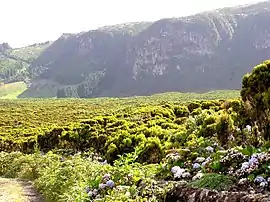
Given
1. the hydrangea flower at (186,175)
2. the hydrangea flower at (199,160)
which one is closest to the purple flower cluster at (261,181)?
the hydrangea flower at (186,175)

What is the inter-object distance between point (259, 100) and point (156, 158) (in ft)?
11.7

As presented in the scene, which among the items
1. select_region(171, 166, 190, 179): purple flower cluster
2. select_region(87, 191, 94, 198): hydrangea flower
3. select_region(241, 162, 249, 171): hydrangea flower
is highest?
select_region(241, 162, 249, 171): hydrangea flower

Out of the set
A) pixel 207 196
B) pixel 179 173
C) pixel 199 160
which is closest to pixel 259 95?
pixel 199 160

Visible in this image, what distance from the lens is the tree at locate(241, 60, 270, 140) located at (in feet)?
25.8

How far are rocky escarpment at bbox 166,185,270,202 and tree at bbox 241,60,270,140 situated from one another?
2.59 m

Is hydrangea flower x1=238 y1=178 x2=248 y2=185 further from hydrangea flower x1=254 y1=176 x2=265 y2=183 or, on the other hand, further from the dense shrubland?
hydrangea flower x1=254 y1=176 x2=265 y2=183

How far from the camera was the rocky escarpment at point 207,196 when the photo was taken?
4.68 metres

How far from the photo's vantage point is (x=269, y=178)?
500cm

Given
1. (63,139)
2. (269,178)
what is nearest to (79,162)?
(269,178)

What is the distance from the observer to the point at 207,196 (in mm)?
5086

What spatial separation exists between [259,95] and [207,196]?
147 inches

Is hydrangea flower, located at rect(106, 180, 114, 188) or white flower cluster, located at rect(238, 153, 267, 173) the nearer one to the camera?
white flower cluster, located at rect(238, 153, 267, 173)

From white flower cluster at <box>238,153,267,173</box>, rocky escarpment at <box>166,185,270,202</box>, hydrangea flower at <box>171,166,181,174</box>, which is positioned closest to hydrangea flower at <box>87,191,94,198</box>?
hydrangea flower at <box>171,166,181,174</box>

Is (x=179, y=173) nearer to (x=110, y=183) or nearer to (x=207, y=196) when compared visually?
(x=110, y=183)
